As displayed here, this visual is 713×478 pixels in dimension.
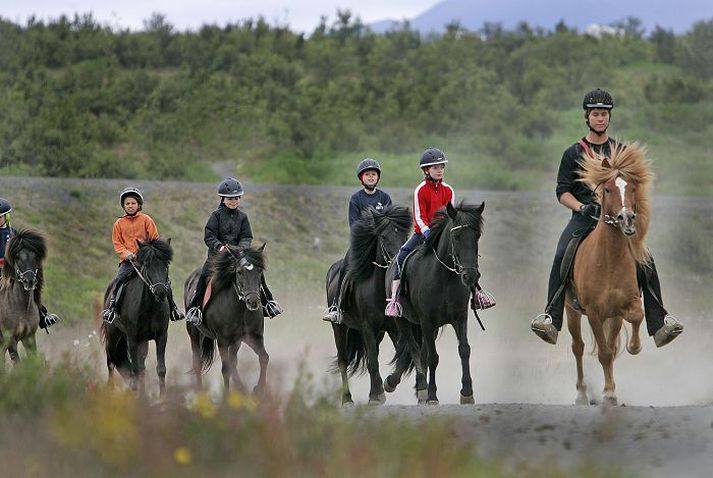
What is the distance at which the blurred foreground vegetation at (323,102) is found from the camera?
154 feet

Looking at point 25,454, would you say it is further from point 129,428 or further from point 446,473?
point 446,473

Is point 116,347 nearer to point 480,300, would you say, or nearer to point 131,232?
point 131,232

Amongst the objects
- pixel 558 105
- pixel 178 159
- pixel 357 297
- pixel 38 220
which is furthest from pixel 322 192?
pixel 357 297

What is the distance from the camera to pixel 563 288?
49.1 feet

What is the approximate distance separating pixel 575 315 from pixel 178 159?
3183 cm

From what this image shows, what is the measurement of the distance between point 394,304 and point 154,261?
3083 millimetres

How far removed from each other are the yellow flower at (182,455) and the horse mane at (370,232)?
7829 mm

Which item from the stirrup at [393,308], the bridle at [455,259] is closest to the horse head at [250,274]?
the stirrup at [393,308]

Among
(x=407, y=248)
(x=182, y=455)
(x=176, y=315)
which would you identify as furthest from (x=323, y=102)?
(x=182, y=455)

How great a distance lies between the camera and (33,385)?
33.1 ft

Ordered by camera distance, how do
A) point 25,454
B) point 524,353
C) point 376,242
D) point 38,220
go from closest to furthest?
point 25,454 < point 376,242 < point 524,353 < point 38,220

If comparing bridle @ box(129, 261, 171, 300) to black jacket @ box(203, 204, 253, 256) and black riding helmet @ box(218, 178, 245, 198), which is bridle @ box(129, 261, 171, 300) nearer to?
black jacket @ box(203, 204, 253, 256)

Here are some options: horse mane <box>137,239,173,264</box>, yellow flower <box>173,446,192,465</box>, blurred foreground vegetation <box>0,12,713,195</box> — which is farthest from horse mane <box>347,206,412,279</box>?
blurred foreground vegetation <box>0,12,713,195</box>

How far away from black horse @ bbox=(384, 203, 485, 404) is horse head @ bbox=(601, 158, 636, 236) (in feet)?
3.98
